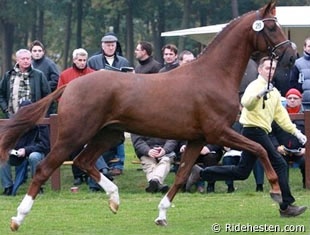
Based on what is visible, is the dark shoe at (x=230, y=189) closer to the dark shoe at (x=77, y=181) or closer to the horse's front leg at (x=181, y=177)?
the dark shoe at (x=77, y=181)

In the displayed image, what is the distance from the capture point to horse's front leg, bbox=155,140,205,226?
10219mm

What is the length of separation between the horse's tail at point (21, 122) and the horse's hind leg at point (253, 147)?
1.94m

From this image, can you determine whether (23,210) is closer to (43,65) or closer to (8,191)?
(8,191)

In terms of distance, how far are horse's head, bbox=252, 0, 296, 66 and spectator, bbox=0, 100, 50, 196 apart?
4.42m

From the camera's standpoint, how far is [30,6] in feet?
163

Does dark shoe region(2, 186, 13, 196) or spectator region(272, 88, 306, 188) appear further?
dark shoe region(2, 186, 13, 196)

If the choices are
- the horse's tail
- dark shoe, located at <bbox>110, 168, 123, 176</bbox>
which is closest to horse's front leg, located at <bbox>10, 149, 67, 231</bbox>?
the horse's tail

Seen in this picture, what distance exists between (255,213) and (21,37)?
159 ft

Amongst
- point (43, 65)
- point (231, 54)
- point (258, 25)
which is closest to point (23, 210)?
point (231, 54)

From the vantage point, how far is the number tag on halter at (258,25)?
408 inches

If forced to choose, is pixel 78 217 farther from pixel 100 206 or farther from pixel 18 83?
pixel 18 83

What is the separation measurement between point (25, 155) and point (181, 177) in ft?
12.9

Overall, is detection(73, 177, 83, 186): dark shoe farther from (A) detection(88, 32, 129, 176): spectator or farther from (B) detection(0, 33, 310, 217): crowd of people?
(A) detection(88, 32, 129, 176): spectator

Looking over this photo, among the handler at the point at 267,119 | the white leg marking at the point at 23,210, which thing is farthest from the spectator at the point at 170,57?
the white leg marking at the point at 23,210
